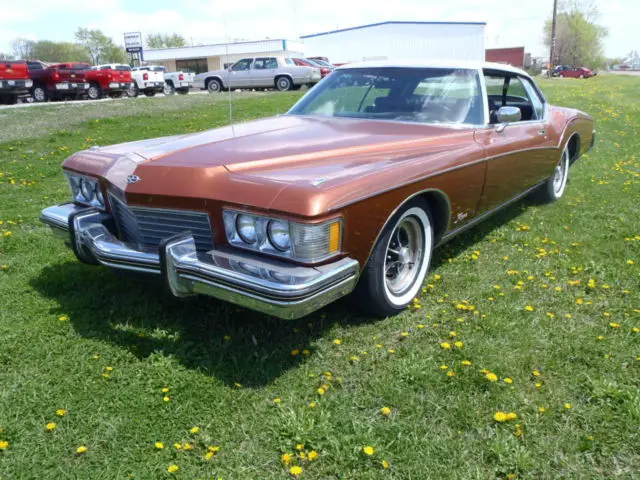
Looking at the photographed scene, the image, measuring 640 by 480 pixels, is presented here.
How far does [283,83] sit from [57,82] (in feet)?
25.9

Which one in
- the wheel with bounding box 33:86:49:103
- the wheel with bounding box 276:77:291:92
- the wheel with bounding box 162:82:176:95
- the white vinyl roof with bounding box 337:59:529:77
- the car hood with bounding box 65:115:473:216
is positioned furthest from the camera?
the wheel with bounding box 162:82:176:95

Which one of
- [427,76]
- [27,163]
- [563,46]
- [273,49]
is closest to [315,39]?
[273,49]

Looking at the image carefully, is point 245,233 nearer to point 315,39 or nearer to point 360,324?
point 360,324

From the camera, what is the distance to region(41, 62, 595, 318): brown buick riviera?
8.05 feet

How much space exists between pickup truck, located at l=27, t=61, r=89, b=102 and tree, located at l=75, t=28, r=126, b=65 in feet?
239

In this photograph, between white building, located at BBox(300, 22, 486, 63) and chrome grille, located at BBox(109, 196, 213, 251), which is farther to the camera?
white building, located at BBox(300, 22, 486, 63)

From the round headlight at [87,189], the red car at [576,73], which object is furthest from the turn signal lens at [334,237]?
the red car at [576,73]

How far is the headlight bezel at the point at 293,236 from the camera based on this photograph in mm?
2404

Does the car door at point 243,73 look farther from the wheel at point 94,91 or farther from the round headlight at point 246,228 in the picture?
the round headlight at point 246,228

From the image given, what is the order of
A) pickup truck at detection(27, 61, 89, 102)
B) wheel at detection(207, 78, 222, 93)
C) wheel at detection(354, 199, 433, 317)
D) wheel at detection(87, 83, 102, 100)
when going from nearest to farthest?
wheel at detection(354, 199, 433, 317) → pickup truck at detection(27, 61, 89, 102) → wheel at detection(87, 83, 102, 100) → wheel at detection(207, 78, 222, 93)

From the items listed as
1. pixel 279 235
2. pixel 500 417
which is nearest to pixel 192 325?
pixel 279 235

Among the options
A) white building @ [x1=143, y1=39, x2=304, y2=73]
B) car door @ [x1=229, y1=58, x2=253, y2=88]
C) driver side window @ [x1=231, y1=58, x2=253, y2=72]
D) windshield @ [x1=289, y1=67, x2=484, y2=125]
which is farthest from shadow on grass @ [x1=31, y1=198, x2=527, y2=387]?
white building @ [x1=143, y1=39, x2=304, y2=73]

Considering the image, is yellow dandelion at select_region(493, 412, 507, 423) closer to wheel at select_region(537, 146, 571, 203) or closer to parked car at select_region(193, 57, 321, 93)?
wheel at select_region(537, 146, 571, 203)

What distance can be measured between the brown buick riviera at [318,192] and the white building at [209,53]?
131 ft
